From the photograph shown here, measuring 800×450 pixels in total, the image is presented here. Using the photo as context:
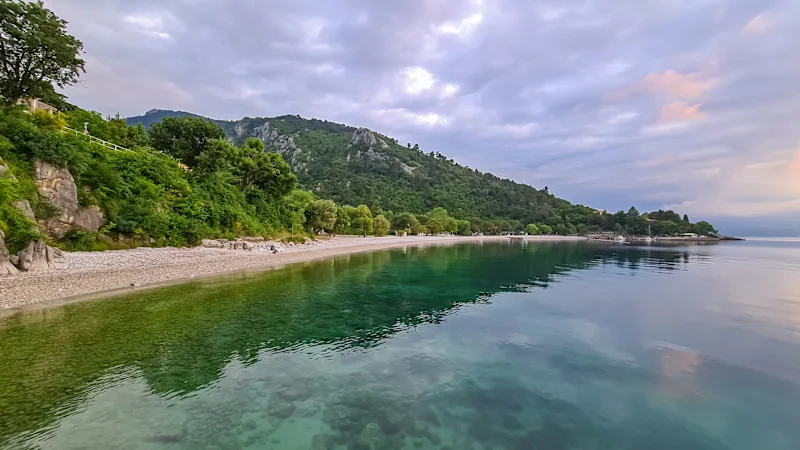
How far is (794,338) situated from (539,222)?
564ft

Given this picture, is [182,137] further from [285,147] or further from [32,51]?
[285,147]

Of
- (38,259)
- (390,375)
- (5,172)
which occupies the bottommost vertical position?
(390,375)

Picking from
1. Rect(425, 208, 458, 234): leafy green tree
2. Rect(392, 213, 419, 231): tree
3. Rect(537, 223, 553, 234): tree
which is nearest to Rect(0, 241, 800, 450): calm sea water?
Rect(392, 213, 419, 231): tree

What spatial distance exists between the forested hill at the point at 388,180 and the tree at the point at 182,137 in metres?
77.2

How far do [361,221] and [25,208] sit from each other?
2624 inches

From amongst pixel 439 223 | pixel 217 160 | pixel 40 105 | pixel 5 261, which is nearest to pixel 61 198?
pixel 5 261

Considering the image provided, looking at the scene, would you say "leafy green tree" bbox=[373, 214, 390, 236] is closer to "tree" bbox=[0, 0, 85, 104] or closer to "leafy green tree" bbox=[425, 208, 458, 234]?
"leafy green tree" bbox=[425, 208, 458, 234]

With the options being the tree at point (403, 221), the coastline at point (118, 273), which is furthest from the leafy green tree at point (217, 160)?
the tree at point (403, 221)

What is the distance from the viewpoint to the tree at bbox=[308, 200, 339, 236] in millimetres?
64375

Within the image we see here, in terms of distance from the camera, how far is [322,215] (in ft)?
213

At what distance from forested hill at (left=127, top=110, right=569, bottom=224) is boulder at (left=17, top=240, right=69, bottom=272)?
105 m

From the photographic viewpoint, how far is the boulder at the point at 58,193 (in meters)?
21.0

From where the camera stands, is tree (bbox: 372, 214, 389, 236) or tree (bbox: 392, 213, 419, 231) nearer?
tree (bbox: 372, 214, 389, 236)

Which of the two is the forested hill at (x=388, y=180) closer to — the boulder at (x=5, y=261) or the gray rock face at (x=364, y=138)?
the gray rock face at (x=364, y=138)
